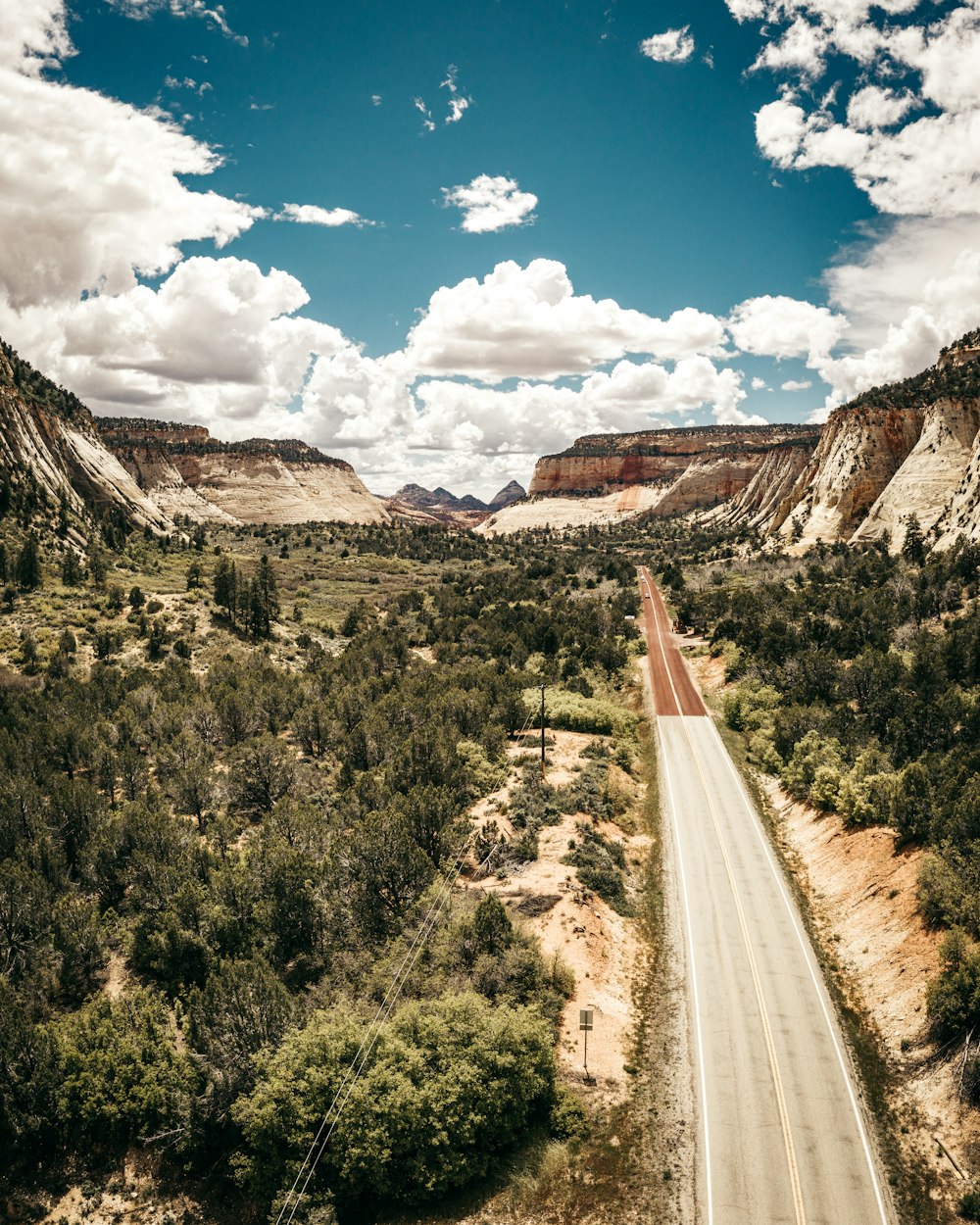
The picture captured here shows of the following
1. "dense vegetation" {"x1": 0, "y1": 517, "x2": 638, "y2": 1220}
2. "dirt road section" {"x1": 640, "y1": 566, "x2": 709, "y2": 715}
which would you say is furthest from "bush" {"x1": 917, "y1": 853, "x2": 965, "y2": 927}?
"dirt road section" {"x1": 640, "y1": 566, "x2": 709, "y2": 715}

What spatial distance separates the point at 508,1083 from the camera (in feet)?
69.4

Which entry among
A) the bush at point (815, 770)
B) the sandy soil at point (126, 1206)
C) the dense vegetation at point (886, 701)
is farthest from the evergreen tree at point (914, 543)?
the sandy soil at point (126, 1206)

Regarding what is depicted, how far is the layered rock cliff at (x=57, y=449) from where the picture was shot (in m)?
90.0

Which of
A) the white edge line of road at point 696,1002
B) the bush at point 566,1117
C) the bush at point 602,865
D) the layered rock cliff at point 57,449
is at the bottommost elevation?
the bush at point 566,1117

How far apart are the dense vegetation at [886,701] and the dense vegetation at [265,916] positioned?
40.8ft

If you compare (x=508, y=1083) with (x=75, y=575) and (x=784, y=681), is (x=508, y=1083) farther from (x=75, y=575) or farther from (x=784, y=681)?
(x=75, y=575)

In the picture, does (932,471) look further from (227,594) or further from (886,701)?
(227,594)

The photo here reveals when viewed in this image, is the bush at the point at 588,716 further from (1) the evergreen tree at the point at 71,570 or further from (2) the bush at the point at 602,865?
(1) the evergreen tree at the point at 71,570

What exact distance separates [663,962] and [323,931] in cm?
1452

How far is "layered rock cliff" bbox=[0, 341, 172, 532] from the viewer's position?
90.0 metres

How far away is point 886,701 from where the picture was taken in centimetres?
4525

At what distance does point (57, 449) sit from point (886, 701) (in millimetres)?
110971

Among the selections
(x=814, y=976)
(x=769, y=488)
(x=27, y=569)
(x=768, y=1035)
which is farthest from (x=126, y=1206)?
(x=769, y=488)

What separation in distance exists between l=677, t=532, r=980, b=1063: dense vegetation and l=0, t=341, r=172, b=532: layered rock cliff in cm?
8697
